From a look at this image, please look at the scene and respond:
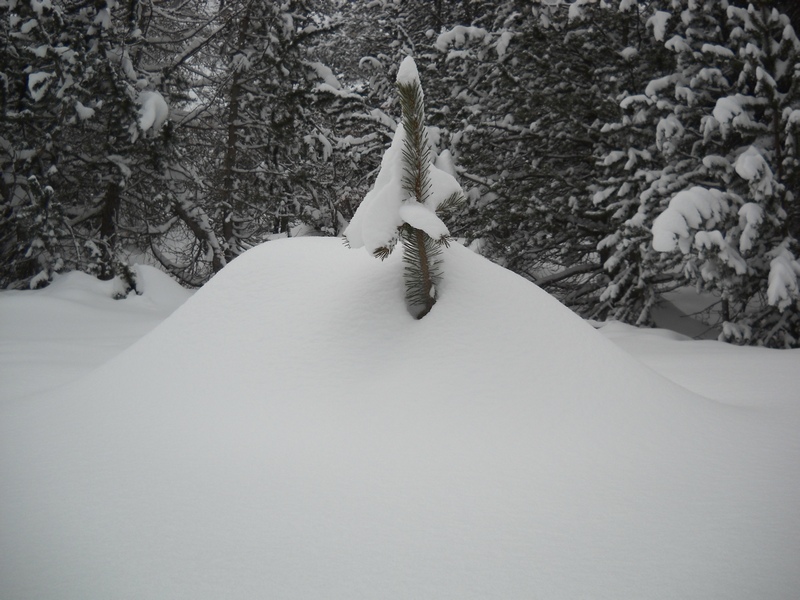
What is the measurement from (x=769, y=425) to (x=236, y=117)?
10.1 m

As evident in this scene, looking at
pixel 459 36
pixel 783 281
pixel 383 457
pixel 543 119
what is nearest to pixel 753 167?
pixel 783 281

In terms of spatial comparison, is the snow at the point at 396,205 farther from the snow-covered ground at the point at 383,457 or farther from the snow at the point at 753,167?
the snow at the point at 753,167

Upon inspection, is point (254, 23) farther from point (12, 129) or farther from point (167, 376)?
point (167, 376)

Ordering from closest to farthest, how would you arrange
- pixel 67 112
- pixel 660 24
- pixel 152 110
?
pixel 660 24 → pixel 67 112 → pixel 152 110

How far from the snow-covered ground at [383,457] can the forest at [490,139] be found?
93 cm

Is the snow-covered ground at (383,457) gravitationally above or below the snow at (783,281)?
below

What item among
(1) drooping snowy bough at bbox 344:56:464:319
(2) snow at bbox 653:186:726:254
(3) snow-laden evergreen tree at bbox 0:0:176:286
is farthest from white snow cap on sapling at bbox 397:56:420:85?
(3) snow-laden evergreen tree at bbox 0:0:176:286

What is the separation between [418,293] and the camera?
277 cm

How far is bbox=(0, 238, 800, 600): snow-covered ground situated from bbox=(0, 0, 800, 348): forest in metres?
0.93

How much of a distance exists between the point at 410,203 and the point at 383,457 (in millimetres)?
1258

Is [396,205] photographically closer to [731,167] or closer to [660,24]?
[731,167]

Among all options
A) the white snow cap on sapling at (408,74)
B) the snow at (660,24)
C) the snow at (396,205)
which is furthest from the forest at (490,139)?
the white snow cap on sapling at (408,74)

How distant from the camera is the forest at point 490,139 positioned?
543 centimetres

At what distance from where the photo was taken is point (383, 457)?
6.72 feet
